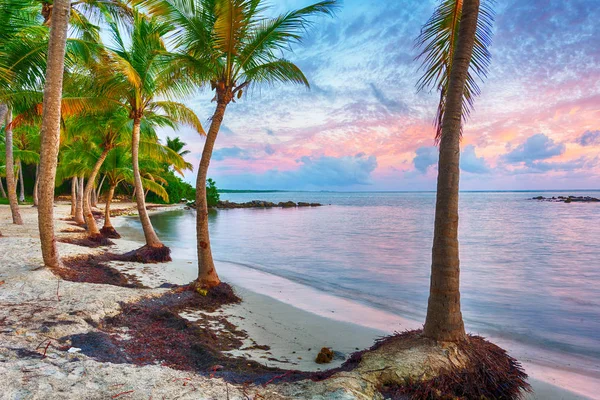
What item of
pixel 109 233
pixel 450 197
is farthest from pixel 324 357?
pixel 109 233

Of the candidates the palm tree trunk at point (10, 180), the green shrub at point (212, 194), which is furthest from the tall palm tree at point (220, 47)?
the green shrub at point (212, 194)

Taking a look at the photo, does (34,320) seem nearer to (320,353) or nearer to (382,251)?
(320,353)

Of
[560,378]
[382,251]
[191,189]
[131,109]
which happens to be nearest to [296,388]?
[560,378]

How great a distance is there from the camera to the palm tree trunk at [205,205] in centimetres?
804

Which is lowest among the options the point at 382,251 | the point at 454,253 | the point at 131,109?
the point at 382,251

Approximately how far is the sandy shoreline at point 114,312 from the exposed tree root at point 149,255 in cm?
70

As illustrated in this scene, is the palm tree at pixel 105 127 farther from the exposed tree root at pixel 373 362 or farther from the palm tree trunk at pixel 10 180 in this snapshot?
the exposed tree root at pixel 373 362

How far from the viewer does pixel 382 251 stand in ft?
68.2

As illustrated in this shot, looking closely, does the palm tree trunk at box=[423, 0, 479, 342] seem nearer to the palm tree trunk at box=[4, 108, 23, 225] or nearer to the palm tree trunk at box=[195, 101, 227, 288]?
the palm tree trunk at box=[195, 101, 227, 288]

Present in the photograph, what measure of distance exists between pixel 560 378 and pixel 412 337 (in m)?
3.01

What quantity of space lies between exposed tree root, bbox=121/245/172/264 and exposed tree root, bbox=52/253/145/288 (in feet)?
2.65

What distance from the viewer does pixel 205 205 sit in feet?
26.6

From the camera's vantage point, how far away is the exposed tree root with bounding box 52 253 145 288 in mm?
8141

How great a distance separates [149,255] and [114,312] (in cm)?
683
